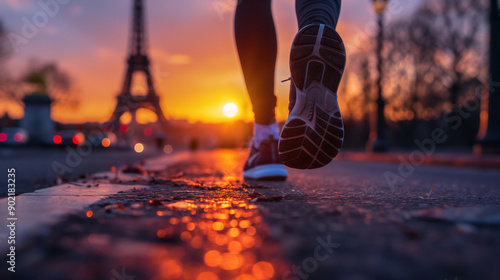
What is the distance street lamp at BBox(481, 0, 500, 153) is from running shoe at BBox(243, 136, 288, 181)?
6.88 metres

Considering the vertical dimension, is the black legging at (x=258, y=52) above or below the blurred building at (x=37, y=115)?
below

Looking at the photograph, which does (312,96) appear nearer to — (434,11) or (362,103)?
(434,11)

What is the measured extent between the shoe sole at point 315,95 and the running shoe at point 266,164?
0.55 metres

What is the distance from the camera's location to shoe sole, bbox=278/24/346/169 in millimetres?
1624

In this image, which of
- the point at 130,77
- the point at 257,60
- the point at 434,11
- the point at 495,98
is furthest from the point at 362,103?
the point at 257,60

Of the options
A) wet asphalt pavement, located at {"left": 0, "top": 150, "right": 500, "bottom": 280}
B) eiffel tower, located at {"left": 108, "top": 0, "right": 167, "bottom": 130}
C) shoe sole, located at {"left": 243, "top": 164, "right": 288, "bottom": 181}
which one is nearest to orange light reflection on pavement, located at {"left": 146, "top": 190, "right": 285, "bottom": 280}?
wet asphalt pavement, located at {"left": 0, "top": 150, "right": 500, "bottom": 280}

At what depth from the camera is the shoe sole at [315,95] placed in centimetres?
162

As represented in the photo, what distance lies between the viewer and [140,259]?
61 cm

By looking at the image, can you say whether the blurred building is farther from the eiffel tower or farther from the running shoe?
the running shoe

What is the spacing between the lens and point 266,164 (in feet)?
7.44

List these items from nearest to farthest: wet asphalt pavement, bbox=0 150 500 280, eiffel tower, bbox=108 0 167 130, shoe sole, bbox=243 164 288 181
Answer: wet asphalt pavement, bbox=0 150 500 280 → shoe sole, bbox=243 164 288 181 → eiffel tower, bbox=108 0 167 130

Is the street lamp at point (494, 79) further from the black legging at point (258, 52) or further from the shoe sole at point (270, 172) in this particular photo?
the shoe sole at point (270, 172)

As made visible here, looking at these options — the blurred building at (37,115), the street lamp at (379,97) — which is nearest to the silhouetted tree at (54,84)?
the blurred building at (37,115)

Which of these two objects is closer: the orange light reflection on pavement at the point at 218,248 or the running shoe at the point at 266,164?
the orange light reflection on pavement at the point at 218,248
